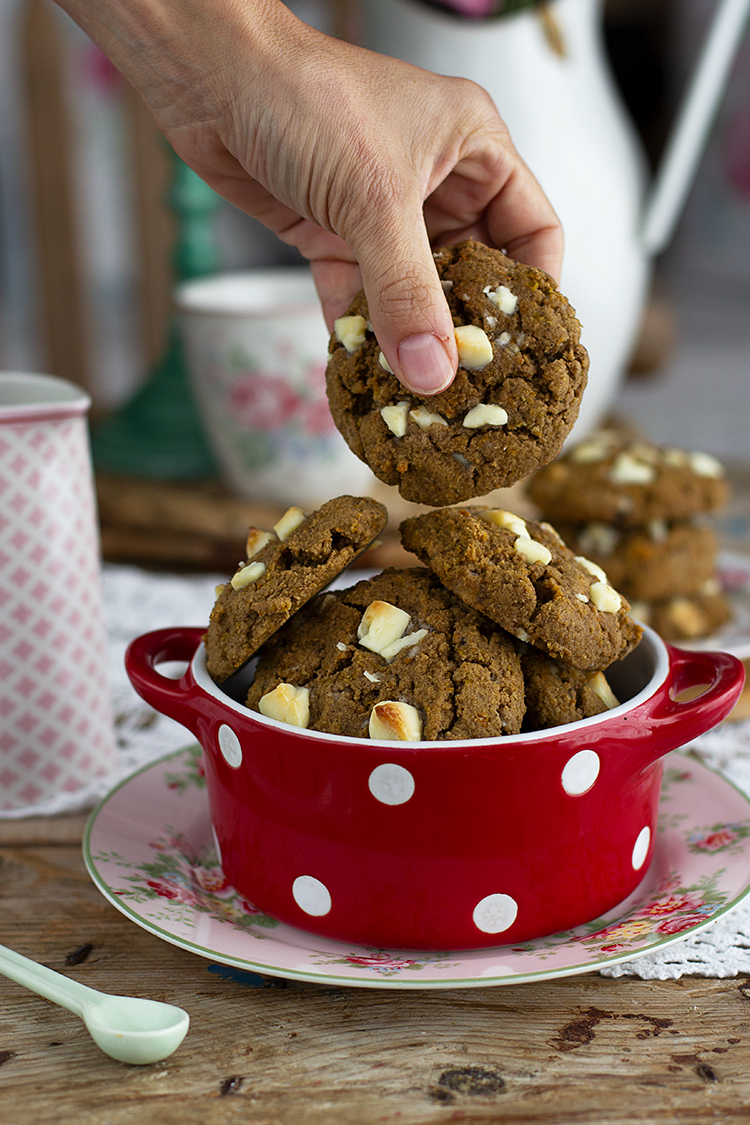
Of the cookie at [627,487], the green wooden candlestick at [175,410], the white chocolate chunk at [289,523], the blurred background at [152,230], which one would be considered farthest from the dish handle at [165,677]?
the green wooden candlestick at [175,410]

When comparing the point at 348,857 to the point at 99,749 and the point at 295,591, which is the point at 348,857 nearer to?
the point at 295,591

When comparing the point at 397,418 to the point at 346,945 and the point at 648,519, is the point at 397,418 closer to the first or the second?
the point at 346,945

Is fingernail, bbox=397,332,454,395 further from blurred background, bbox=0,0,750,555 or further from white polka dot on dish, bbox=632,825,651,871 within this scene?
blurred background, bbox=0,0,750,555

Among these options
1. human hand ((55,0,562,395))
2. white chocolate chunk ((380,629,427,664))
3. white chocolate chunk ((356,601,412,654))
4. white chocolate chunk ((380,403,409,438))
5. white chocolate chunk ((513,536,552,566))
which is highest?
human hand ((55,0,562,395))

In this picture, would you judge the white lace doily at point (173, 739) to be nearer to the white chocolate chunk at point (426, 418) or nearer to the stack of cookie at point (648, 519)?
the stack of cookie at point (648, 519)

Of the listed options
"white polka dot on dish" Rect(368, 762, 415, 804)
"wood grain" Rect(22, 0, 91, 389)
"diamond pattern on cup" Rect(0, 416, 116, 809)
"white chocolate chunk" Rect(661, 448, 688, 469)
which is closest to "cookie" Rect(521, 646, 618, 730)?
"white polka dot on dish" Rect(368, 762, 415, 804)

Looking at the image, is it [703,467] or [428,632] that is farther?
[703,467]

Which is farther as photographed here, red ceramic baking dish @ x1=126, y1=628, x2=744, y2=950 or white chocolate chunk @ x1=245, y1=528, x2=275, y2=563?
white chocolate chunk @ x1=245, y1=528, x2=275, y2=563

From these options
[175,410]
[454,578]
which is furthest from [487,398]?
[175,410]
